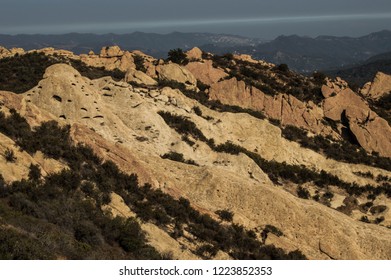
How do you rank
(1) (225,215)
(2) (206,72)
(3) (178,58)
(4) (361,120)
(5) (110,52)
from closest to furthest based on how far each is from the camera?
1. (1) (225,215)
2. (4) (361,120)
3. (2) (206,72)
4. (3) (178,58)
5. (5) (110,52)

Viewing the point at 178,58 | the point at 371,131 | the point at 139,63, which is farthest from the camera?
the point at 178,58

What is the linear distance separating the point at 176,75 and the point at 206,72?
A: 5637 millimetres

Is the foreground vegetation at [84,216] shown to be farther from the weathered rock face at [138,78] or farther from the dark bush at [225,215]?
the weathered rock face at [138,78]

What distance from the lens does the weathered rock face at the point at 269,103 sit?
5209 centimetres

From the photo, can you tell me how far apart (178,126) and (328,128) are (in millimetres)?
21022

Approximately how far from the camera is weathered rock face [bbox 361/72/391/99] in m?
67.9

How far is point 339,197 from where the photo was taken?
35719 millimetres

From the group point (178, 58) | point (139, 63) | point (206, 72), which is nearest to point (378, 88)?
point (206, 72)

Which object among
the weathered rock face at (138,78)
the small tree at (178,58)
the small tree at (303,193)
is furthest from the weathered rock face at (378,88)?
the small tree at (303,193)

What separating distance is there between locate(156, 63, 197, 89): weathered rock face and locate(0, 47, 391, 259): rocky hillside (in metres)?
0.16

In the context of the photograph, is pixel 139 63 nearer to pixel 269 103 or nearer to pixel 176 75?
pixel 176 75

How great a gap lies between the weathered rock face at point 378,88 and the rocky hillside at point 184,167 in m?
12.1

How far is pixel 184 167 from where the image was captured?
28594 mm
